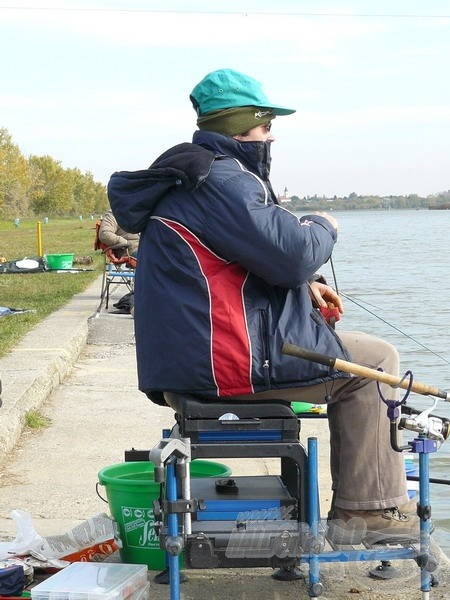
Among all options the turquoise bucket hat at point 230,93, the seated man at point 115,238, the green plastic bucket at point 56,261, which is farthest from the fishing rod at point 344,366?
the green plastic bucket at point 56,261

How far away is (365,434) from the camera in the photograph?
11.8ft

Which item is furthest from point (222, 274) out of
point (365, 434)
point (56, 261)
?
point (56, 261)

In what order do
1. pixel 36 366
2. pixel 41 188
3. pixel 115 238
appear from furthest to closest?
pixel 41 188 → pixel 115 238 → pixel 36 366

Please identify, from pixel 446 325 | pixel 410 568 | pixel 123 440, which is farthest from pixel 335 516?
pixel 446 325

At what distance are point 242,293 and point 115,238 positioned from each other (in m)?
10.8

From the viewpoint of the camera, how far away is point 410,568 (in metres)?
3.98

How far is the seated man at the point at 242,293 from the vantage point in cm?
344

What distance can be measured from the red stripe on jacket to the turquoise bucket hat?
0.44m

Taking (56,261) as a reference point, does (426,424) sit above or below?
above

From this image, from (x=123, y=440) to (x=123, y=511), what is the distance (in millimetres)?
2507

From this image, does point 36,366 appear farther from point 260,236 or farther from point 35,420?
point 260,236

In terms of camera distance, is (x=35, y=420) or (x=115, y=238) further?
(x=115, y=238)

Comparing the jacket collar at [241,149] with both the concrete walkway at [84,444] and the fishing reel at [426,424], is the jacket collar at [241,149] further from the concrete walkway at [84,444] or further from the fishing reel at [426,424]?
the concrete walkway at [84,444]

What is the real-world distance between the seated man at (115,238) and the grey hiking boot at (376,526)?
34.2 feet
